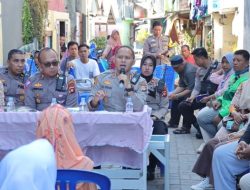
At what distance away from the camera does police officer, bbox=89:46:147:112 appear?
5.54m

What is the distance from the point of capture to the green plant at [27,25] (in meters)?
16.3

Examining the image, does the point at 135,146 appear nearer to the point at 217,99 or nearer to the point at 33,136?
the point at 33,136

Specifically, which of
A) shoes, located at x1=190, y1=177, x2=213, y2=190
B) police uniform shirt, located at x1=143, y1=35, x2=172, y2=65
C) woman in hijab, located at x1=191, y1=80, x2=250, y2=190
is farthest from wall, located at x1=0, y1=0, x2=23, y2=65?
shoes, located at x1=190, y1=177, x2=213, y2=190

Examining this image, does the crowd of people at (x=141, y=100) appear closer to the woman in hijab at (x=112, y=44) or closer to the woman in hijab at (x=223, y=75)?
the woman in hijab at (x=223, y=75)

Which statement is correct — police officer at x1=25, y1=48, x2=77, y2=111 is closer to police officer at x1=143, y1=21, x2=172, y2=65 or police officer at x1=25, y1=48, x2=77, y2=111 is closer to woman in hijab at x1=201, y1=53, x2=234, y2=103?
woman in hijab at x1=201, y1=53, x2=234, y2=103

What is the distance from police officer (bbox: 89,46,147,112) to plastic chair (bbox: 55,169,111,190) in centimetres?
203

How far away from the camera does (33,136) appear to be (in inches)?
191

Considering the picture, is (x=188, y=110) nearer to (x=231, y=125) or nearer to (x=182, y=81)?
(x=182, y=81)

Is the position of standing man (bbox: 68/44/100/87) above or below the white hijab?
above

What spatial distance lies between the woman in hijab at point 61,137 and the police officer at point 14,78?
283 centimetres

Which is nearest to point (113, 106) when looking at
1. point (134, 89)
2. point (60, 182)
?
point (134, 89)

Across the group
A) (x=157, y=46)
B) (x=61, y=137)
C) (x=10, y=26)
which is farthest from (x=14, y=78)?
(x=10, y=26)

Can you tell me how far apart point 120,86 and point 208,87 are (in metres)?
3.21

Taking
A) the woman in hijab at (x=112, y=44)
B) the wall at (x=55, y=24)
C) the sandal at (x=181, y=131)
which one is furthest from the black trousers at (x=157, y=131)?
the wall at (x=55, y=24)
